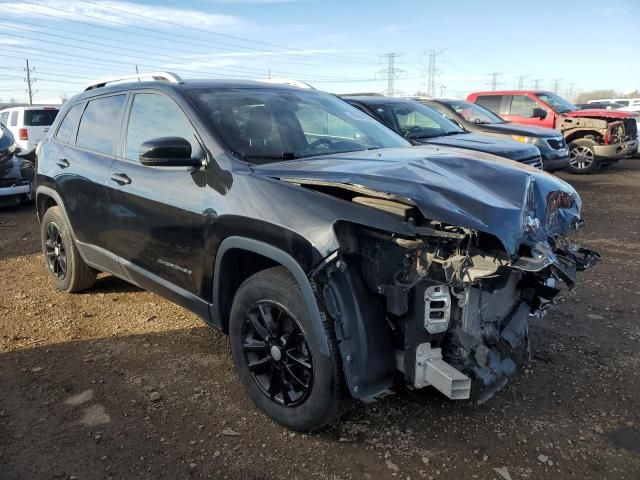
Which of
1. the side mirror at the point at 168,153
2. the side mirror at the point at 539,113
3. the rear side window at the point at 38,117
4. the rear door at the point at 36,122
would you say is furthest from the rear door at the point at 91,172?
the rear side window at the point at 38,117

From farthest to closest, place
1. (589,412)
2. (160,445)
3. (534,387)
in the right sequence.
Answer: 1. (534,387)
2. (589,412)
3. (160,445)

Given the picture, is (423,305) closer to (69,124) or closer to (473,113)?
(69,124)

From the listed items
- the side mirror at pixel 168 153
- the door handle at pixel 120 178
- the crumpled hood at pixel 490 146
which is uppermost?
the side mirror at pixel 168 153

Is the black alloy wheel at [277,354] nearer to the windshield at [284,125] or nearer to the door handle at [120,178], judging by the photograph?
the windshield at [284,125]

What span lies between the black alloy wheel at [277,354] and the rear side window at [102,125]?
6.50ft

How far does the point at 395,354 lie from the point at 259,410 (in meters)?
0.96

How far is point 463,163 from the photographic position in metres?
2.97

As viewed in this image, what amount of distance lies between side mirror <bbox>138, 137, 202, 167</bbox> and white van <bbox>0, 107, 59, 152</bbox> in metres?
14.6

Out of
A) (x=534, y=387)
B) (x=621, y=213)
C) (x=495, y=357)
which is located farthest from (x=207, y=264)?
(x=621, y=213)

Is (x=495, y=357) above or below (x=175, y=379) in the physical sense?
above

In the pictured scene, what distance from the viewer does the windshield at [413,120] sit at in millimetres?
8211

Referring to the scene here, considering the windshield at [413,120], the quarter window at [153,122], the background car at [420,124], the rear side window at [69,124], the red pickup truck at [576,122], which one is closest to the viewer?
the quarter window at [153,122]

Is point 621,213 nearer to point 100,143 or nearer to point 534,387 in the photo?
point 534,387

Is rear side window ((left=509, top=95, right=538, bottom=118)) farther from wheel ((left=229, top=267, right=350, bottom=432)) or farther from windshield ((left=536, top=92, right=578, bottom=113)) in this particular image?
wheel ((left=229, top=267, right=350, bottom=432))
